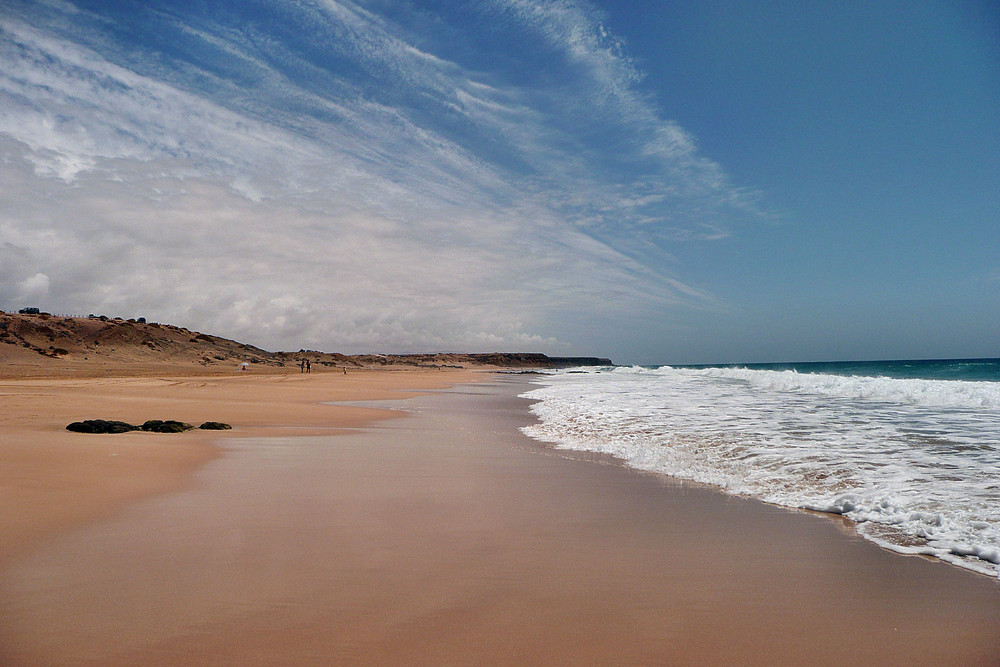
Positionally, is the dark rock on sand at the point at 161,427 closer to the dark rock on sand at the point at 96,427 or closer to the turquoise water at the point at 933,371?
the dark rock on sand at the point at 96,427

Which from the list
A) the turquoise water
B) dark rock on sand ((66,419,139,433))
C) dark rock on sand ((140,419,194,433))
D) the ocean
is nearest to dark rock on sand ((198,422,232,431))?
dark rock on sand ((140,419,194,433))

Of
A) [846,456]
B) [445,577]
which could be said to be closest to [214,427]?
[445,577]

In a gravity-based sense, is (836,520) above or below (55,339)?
below

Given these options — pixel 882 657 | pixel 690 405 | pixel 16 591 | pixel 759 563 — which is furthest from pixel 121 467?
pixel 690 405

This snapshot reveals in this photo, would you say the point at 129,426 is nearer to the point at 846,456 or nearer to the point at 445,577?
the point at 445,577

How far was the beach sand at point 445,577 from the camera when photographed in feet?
8.25

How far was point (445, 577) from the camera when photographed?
333 centimetres

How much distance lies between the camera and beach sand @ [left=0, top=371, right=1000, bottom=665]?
252cm

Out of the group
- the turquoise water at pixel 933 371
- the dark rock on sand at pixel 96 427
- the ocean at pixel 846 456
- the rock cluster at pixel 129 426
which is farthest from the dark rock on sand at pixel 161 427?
the turquoise water at pixel 933 371

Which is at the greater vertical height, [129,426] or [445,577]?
[129,426]

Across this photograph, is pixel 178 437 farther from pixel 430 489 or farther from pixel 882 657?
pixel 882 657

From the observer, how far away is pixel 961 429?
31.8 feet

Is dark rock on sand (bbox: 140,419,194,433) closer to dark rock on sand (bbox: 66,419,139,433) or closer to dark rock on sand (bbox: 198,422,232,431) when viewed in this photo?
dark rock on sand (bbox: 66,419,139,433)

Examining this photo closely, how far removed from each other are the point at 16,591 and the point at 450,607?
251 centimetres
